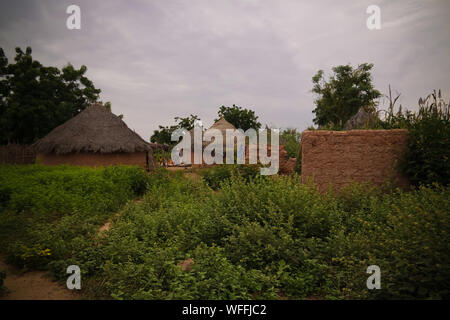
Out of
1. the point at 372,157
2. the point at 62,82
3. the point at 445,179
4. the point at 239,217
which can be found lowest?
the point at 239,217

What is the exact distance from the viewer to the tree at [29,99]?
20516mm

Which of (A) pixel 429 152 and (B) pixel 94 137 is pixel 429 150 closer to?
(A) pixel 429 152

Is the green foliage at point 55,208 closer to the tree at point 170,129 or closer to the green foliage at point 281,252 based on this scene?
the green foliage at point 281,252

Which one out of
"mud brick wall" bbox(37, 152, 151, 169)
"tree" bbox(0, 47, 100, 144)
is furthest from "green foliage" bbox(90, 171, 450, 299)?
"tree" bbox(0, 47, 100, 144)

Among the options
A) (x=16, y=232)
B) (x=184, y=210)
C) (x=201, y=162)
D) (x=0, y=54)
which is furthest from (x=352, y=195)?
(x=0, y=54)

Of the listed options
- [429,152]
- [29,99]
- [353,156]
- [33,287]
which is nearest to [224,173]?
[353,156]

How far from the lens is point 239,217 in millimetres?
4133

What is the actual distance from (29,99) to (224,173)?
63.4 feet

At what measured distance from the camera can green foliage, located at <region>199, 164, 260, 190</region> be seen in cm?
973

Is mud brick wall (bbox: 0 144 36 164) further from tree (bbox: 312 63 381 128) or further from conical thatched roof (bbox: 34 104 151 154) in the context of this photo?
tree (bbox: 312 63 381 128)

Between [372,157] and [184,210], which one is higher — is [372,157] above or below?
above

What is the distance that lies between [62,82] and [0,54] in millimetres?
4629

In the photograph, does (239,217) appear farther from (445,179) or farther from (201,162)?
(201,162)

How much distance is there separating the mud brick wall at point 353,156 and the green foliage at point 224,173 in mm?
3346
